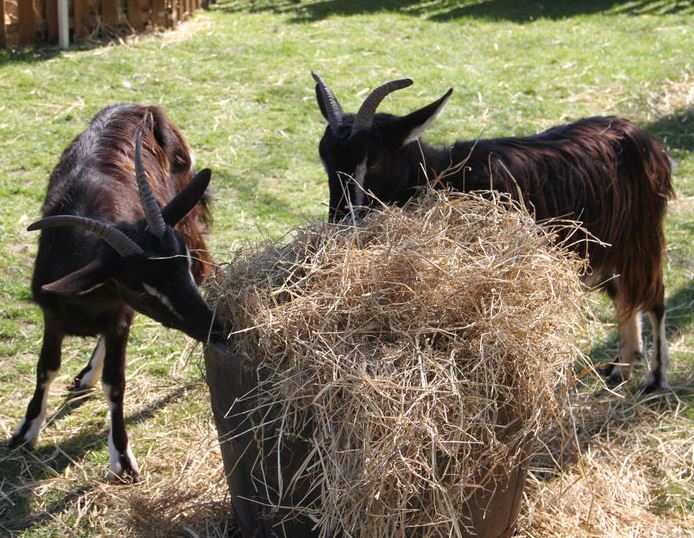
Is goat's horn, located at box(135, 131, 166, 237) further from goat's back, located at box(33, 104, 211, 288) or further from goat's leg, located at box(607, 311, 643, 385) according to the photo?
goat's leg, located at box(607, 311, 643, 385)


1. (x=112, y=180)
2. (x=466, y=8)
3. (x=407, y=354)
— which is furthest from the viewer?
(x=466, y=8)

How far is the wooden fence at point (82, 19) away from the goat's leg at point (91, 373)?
286 inches

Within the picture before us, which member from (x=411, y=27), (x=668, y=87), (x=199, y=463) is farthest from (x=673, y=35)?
(x=199, y=463)

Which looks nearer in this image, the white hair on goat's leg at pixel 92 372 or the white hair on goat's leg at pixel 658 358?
the white hair on goat's leg at pixel 92 372

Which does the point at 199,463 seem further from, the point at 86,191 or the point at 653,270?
the point at 653,270

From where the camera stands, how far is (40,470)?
5.03 m

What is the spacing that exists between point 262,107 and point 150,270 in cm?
672

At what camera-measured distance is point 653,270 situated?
573 centimetres

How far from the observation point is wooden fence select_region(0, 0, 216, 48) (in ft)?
38.1

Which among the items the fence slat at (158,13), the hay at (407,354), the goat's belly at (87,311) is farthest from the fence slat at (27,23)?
the hay at (407,354)

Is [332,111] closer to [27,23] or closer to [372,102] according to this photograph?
[372,102]

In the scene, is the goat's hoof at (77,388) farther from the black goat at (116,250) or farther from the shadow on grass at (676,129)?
the shadow on grass at (676,129)

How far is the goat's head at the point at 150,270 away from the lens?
4141 millimetres

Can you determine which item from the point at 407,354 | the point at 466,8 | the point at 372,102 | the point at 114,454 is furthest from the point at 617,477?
the point at 466,8
